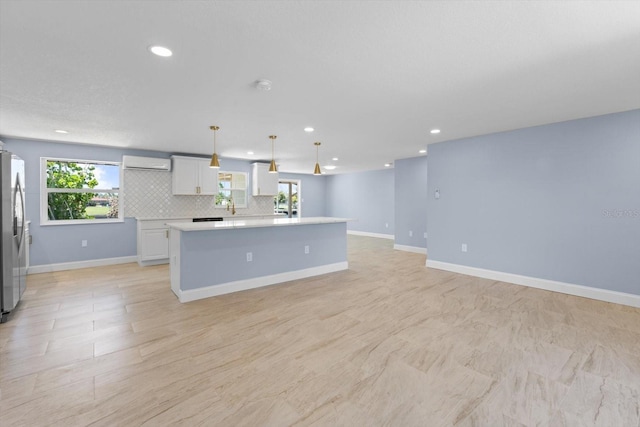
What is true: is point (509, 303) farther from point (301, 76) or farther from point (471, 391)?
point (301, 76)

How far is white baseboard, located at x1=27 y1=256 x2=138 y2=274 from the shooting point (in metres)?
5.05

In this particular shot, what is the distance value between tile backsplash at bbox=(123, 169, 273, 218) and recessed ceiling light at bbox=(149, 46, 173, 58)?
183 inches

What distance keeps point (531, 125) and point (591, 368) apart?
3299mm

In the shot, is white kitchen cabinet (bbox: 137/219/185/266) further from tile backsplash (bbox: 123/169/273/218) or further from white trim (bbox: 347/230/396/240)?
white trim (bbox: 347/230/396/240)

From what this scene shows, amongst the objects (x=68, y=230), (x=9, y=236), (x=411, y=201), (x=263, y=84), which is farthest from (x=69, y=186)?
(x=411, y=201)

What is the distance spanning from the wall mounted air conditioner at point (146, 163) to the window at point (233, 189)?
5.13 feet

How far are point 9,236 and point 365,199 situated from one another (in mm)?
8522

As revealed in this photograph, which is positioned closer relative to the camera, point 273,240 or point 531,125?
point 531,125

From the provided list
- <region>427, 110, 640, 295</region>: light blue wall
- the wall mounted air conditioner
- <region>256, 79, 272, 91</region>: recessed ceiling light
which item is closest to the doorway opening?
the wall mounted air conditioner

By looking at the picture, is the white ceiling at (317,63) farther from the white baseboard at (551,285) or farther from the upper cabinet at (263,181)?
the upper cabinet at (263,181)

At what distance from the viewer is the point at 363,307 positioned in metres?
3.39

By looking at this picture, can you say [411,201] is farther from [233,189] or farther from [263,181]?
[233,189]

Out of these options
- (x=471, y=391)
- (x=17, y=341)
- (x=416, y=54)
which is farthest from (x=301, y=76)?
(x=17, y=341)

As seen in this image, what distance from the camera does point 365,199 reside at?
10.0 metres
